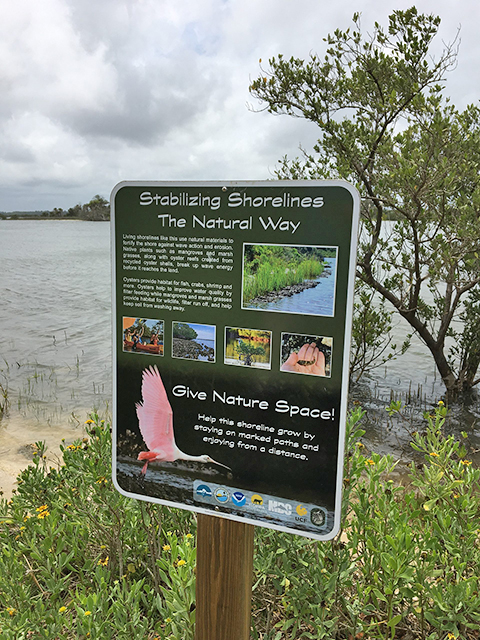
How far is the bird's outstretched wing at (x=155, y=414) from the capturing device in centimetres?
173

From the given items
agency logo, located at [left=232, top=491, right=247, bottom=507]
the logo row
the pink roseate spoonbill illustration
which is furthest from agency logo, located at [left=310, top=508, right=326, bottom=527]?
the pink roseate spoonbill illustration

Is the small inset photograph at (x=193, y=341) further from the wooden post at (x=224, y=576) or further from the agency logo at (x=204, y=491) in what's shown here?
the wooden post at (x=224, y=576)

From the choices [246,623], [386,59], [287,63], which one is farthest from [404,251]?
[246,623]

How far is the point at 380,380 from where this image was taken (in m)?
8.56

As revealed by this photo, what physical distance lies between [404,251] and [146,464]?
5.63 m

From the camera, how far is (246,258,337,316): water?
1455 millimetres

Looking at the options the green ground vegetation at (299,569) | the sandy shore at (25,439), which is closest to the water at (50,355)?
the sandy shore at (25,439)

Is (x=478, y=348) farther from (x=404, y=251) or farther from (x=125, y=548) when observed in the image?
(x=125, y=548)

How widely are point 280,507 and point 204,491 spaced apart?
0.26 m

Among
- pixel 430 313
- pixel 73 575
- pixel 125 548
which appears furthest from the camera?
pixel 430 313

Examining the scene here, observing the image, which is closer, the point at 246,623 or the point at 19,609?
the point at 246,623

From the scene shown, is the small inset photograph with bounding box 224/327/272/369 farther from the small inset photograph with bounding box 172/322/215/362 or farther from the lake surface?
the lake surface

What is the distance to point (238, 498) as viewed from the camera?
1617 millimetres

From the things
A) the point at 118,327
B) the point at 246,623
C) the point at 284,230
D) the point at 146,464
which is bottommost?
the point at 246,623
